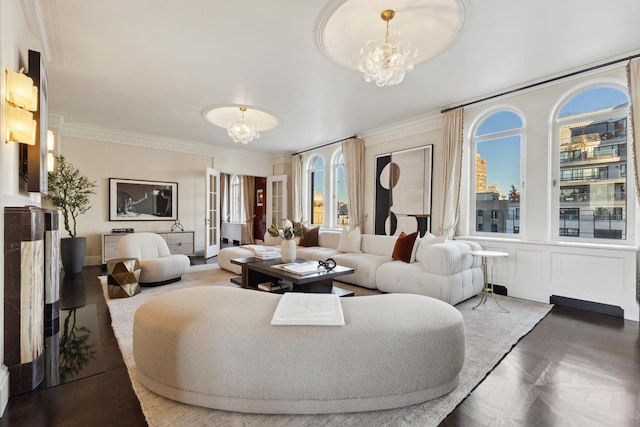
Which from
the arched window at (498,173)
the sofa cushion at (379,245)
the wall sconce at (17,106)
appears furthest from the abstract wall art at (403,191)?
the wall sconce at (17,106)

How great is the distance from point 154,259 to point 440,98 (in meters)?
4.81

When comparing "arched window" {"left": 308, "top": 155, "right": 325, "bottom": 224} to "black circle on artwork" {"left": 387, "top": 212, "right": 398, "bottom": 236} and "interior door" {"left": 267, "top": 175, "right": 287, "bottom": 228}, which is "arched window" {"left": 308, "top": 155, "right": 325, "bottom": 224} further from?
"black circle on artwork" {"left": 387, "top": 212, "right": 398, "bottom": 236}

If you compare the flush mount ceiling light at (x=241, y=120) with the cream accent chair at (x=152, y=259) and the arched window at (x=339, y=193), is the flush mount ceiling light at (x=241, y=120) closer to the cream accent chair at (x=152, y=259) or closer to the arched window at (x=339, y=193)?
the arched window at (x=339, y=193)

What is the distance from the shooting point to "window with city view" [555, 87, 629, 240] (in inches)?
131

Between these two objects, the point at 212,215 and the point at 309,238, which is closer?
the point at 309,238

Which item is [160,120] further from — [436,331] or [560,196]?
[560,196]

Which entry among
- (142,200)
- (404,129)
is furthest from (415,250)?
(142,200)

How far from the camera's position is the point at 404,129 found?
5359 mm

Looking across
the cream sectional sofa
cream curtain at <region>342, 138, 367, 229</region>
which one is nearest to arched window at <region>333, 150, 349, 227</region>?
cream curtain at <region>342, 138, 367, 229</region>

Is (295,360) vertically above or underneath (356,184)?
underneath

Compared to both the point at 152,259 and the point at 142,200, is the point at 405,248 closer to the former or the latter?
the point at 152,259

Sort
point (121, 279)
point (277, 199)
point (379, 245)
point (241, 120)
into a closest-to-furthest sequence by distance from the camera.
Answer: point (121, 279) < point (379, 245) < point (241, 120) < point (277, 199)

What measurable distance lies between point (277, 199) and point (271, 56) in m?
5.16

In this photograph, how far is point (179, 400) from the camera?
1.58 meters
